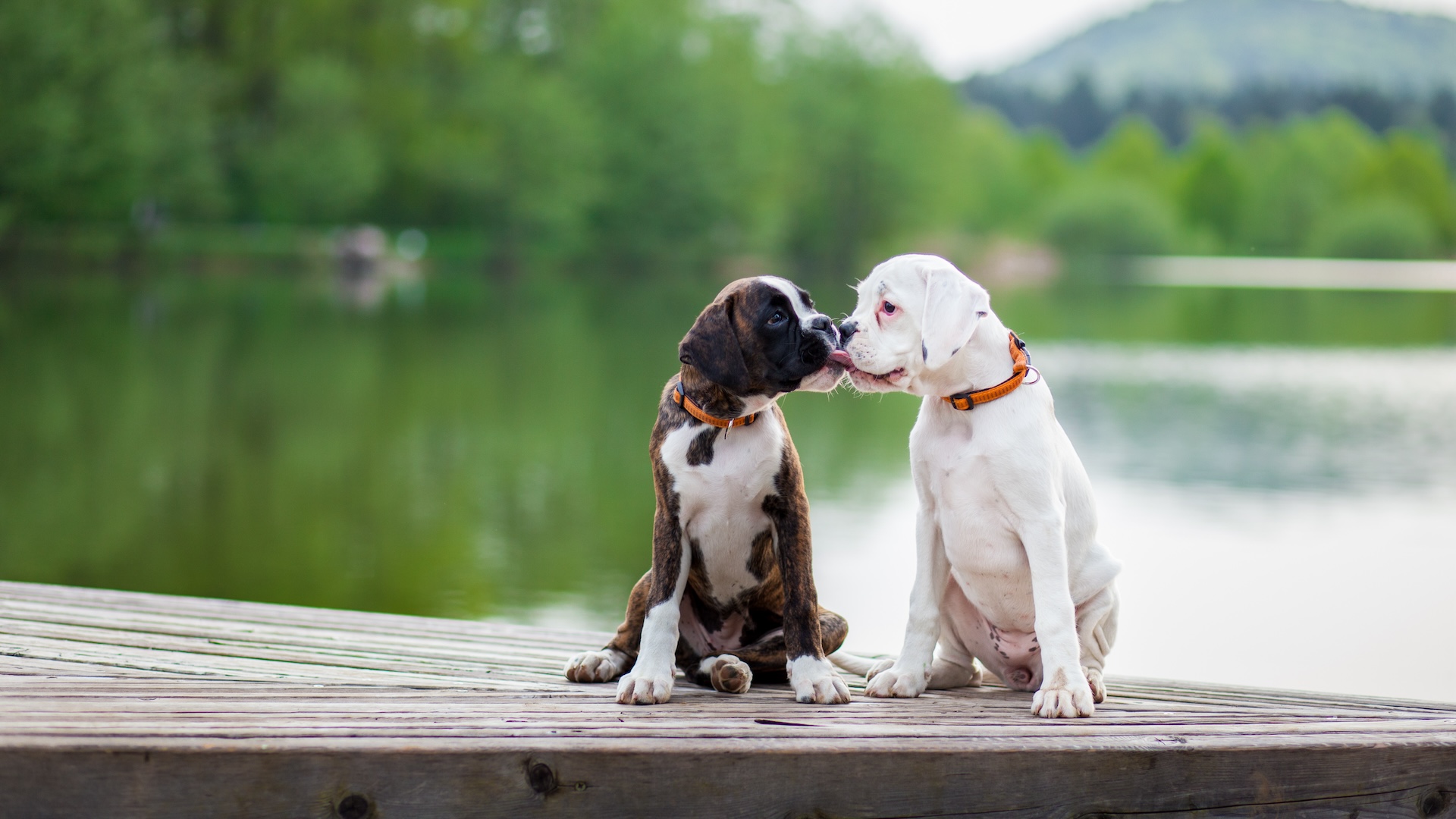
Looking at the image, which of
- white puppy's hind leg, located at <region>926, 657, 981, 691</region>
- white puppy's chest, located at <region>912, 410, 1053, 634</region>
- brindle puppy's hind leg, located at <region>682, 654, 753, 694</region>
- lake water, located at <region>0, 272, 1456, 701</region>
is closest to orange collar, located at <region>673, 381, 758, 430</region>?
white puppy's chest, located at <region>912, 410, 1053, 634</region>

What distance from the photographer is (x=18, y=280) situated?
126ft

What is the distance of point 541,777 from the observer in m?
2.76

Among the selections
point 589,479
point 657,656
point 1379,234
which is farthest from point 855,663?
point 1379,234

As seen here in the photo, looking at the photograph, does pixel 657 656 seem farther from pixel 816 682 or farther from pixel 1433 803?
pixel 1433 803

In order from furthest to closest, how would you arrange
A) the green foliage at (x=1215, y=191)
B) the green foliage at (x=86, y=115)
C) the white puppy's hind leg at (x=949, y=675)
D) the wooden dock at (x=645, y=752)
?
the green foliage at (x=1215, y=191) < the green foliage at (x=86, y=115) < the white puppy's hind leg at (x=949, y=675) < the wooden dock at (x=645, y=752)

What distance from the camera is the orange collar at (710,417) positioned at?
343 cm

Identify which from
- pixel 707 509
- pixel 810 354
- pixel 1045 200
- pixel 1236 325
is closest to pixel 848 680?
pixel 707 509

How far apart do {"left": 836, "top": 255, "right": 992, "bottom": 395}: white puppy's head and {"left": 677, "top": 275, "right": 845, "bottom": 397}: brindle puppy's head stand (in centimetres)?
8

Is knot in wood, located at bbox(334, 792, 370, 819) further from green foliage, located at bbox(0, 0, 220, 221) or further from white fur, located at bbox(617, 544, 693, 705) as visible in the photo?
green foliage, located at bbox(0, 0, 220, 221)

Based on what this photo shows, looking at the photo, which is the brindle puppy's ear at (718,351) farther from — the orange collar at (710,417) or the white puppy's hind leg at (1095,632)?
the white puppy's hind leg at (1095,632)

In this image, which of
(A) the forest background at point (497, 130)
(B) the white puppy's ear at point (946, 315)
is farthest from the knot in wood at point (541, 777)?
(A) the forest background at point (497, 130)

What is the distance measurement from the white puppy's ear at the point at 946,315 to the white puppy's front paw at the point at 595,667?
4.11 feet

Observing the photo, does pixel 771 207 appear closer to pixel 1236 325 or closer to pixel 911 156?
pixel 911 156

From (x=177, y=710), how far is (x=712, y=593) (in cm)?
141
